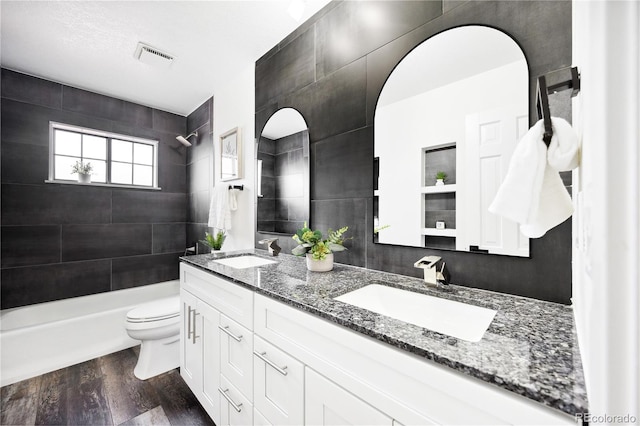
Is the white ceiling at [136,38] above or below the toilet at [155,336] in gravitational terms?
above

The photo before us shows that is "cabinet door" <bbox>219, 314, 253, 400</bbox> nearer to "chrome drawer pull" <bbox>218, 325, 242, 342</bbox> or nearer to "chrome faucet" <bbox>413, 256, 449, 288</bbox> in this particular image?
"chrome drawer pull" <bbox>218, 325, 242, 342</bbox>

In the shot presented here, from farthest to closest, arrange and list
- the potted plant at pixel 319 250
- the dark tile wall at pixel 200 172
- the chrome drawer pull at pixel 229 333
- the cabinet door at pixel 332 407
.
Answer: the dark tile wall at pixel 200 172 < the potted plant at pixel 319 250 < the chrome drawer pull at pixel 229 333 < the cabinet door at pixel 332 407

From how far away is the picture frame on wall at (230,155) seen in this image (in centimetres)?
249

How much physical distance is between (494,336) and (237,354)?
1.08 metres

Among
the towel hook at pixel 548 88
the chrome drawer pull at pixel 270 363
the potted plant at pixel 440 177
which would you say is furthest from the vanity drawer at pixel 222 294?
the towel hook at pixel 548 88

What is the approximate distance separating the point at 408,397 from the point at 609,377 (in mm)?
408

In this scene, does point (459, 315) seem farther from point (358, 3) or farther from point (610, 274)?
point (358, 3)

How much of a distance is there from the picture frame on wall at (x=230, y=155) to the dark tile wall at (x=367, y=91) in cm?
41

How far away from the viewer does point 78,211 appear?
8.98 ft

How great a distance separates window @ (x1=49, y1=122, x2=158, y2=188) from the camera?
2.68m

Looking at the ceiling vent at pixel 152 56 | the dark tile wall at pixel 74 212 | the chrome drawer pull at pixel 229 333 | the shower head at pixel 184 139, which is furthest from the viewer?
the shower head at pixel 184 139

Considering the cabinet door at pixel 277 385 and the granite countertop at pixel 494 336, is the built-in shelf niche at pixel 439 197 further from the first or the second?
the cabinet door at pixel 277 385

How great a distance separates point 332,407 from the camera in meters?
0.81

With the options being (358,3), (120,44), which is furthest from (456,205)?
(120,44)
